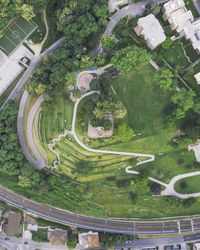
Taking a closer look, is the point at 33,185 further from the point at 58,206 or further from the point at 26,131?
the point at 26,131

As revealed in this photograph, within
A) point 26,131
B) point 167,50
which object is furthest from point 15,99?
point 167,50

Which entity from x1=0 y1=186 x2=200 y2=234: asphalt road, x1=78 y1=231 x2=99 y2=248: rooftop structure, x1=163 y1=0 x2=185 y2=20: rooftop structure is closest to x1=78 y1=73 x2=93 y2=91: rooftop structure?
x1=163 y1=0 x2=185 y2=20: rooftop structure

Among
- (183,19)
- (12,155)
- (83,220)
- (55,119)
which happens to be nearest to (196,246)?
(83,220)

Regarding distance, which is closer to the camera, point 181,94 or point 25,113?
point 181,94

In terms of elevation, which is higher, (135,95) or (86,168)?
(135,95)

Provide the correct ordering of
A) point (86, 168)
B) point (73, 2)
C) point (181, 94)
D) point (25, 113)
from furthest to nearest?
point (25, 113) < point (86, 168) < point (73, 2) < point (181, 94)

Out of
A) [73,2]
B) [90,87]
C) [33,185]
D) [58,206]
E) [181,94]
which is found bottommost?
→ [58,206]

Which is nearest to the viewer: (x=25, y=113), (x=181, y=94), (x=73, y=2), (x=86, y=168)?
(x=181, y=94)
